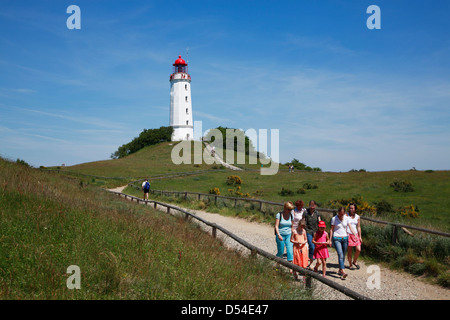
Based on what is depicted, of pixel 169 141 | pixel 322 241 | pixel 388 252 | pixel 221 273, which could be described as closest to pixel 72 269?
pixel 221 273

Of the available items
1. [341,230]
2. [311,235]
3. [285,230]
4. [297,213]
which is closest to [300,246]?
[285,230]

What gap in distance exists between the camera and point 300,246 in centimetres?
884

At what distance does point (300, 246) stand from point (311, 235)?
42.8 inches

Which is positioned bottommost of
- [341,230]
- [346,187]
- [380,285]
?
[380,285]

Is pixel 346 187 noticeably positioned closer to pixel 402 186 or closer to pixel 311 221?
pixel 402 186

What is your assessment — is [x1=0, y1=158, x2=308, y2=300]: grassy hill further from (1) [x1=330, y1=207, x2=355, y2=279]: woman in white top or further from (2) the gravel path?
(1) [x1=330, y1=207, x2=355, y2=279]: woman in white top

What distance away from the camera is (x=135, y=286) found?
5.02m

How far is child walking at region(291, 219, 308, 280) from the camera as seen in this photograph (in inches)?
346

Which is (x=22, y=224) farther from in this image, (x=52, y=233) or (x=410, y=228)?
(x=410, y=228)

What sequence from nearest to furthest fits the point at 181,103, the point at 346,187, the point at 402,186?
the point at 402,186 → the point at 346,187 → the point at 181,103

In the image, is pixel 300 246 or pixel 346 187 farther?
pixel 346 187

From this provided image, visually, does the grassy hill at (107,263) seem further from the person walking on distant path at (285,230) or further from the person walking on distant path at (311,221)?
the person walking on distant path at (311,221)

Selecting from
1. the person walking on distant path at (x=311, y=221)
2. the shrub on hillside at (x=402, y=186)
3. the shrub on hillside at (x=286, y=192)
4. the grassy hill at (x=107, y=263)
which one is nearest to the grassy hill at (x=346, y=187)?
the shrub on hillside at (x=286, y=192)
